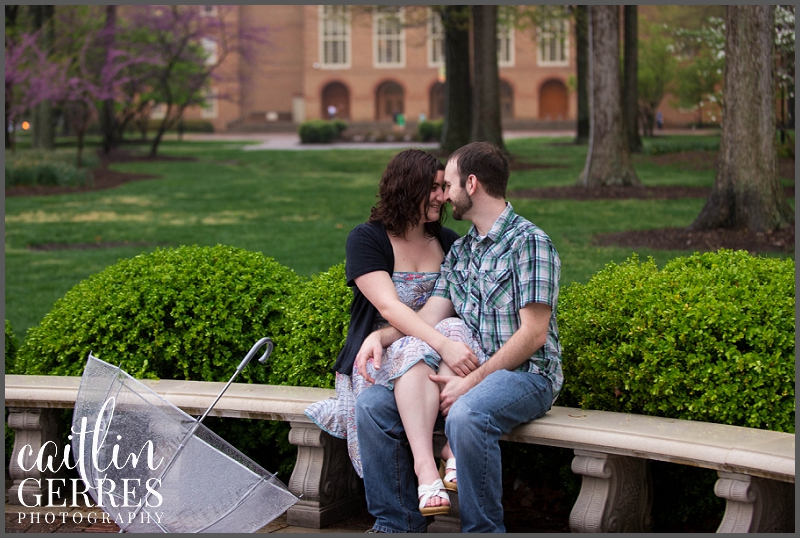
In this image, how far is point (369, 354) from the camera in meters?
3.49

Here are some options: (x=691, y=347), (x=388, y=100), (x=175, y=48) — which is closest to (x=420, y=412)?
(x=691, y=347)

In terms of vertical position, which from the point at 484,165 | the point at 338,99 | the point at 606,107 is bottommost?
the point at 484,165

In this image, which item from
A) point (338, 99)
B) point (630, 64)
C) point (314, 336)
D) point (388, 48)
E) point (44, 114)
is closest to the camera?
point (314, 336)

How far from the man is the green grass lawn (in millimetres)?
4858

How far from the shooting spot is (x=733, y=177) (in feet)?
33.1

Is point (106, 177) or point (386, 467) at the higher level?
point (106, 177)

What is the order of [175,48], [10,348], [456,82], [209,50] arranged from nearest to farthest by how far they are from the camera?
[10,348] → [456,82] → [175,48] → [209,50]

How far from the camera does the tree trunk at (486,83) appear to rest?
20.8 metres

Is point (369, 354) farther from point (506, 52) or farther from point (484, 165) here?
point (506, 52)

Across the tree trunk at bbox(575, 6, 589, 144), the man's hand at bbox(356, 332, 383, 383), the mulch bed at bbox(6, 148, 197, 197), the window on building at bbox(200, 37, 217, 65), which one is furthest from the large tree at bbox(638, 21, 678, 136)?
the man's hand at bbox(356, 332, 383, 383)

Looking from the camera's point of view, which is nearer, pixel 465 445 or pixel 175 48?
pixel 465 445

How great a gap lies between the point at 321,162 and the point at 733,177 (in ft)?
51.9

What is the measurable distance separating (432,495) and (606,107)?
1347cm

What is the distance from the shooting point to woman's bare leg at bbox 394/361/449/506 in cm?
322
